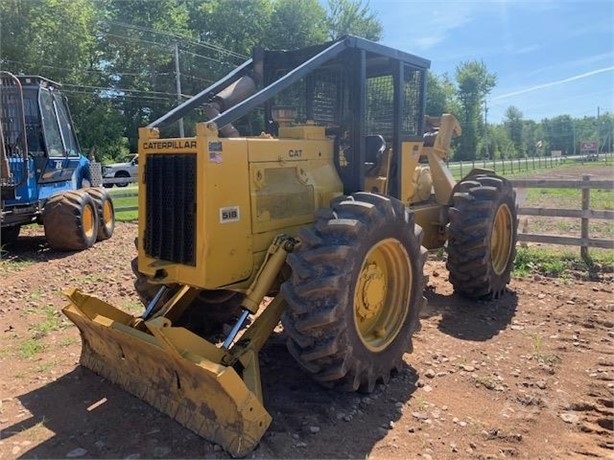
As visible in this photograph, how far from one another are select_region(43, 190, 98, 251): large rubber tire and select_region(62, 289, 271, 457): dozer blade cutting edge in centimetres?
570

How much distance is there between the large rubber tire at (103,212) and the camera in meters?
10.9

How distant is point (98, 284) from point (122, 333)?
4060 mm

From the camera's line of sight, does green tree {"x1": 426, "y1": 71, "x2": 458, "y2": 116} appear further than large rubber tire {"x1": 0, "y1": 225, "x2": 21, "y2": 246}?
Yes

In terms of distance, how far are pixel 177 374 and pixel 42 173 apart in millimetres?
7806

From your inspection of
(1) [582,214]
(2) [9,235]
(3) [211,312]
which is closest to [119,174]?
(2) [9,235]

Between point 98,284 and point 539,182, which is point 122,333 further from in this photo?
point 539,182

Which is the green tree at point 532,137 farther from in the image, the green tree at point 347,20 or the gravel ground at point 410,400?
the gravel ground at point 410,400

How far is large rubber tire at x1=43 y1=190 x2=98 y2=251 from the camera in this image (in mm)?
9523

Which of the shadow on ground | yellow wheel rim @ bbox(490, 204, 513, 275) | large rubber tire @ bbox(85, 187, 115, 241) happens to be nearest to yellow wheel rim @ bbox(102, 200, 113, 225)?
large rubber tire @ bbox(85, 187, 115, 241)

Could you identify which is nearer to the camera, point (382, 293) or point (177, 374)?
point (177, 374)

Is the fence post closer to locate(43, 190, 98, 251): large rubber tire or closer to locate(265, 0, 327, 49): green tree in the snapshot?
locate(43, 190, 98, 251): large rubber tire

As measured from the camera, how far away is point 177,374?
3.67 m

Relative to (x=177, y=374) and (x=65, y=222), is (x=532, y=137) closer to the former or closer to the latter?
(x=65, y=222)

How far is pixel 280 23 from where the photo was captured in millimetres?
43250
